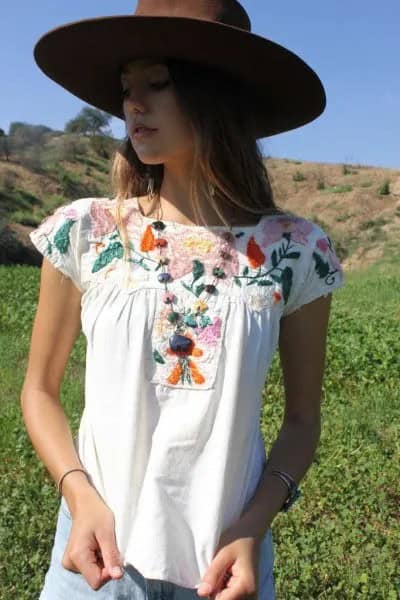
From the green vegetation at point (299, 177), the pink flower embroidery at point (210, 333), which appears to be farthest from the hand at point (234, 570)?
the green vegetation at point (299, 177)

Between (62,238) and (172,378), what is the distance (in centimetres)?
37

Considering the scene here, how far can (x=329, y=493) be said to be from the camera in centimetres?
434

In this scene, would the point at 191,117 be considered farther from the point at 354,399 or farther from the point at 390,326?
the point at 390,326

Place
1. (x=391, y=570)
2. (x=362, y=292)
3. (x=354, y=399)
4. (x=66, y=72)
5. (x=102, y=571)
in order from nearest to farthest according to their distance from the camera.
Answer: (x=102, y=571), (x=66, y=72), (x=391, y=570), (x=354, y=399), (x=362, y=292)

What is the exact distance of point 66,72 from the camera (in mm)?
1779

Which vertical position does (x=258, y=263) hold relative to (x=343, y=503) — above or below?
above

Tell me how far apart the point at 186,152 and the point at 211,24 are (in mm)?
265

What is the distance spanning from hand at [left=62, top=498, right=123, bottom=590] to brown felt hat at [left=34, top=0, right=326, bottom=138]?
92 cm

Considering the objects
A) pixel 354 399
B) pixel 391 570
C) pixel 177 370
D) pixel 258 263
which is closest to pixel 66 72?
pixel 258 263

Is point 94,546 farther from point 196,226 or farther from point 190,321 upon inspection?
point 196,226

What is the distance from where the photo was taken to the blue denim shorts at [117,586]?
1.44 m

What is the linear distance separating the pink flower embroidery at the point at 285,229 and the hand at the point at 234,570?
596 mm

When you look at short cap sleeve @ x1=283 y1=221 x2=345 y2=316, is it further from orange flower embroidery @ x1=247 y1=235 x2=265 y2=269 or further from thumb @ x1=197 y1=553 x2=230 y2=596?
thumb @ x1=197 y1=553 x2=230 y2=596

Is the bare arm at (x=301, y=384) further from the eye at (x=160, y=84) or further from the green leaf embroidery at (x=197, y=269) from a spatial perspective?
the eye at (x=160, y=84)
